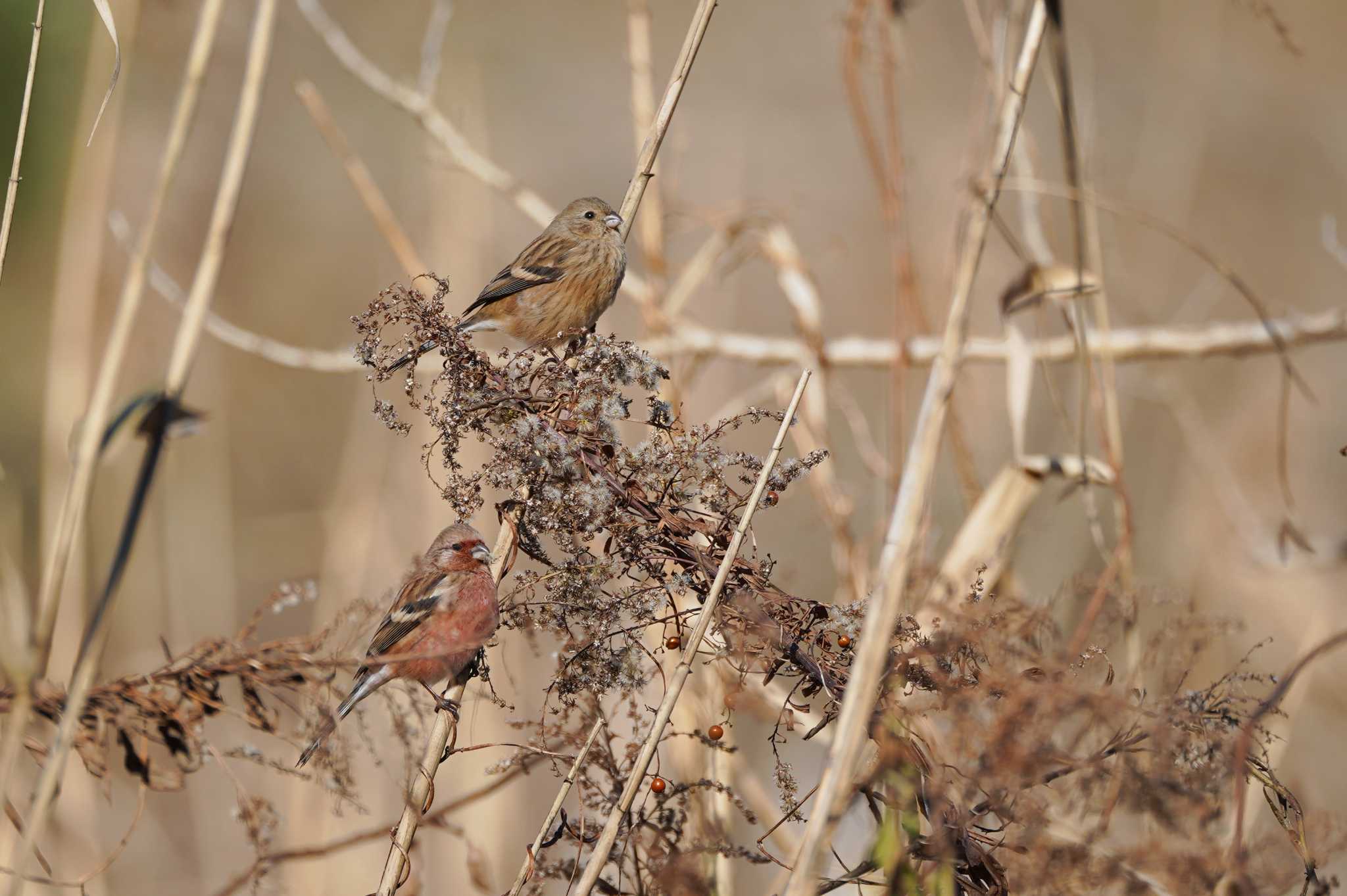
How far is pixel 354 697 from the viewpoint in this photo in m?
2.38

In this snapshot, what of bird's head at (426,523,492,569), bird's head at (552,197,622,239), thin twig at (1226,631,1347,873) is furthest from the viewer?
bird's head at (552,197,622,239)

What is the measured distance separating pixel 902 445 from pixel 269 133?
324 inches

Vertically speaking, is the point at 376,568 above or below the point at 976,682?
below

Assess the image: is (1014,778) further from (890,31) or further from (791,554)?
(791,554)

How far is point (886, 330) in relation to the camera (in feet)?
20.9

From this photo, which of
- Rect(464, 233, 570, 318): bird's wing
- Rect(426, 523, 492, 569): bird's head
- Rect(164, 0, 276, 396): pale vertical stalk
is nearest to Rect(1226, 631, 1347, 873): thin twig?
Rect(426, 523, 492, 569): bird's head

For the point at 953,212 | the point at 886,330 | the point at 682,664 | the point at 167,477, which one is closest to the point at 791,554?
the point at 886,330

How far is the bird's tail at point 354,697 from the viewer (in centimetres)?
178

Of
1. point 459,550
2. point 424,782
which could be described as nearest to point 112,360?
point 424,782

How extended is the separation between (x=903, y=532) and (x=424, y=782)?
2.98 ft

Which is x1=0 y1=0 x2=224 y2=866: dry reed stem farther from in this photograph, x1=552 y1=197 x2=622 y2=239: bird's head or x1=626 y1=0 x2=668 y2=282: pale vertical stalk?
x1=552 y1=197 x2=622 y2=239: bird's head

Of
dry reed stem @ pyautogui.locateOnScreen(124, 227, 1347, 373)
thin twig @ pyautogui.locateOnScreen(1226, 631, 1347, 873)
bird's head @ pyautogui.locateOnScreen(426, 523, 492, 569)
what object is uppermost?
dry reed stem @ pyautogui.locateOnScreen(124, 227, 1347, 373)

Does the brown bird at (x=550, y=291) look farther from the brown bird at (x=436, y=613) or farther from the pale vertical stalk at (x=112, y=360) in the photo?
the pale vertical stalk at (x=112, y=360)

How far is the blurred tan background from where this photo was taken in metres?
3.58
